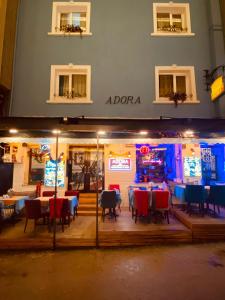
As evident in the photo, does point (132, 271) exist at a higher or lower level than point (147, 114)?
lower

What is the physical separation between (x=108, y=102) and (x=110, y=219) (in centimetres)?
423

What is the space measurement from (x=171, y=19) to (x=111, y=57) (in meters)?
2.95

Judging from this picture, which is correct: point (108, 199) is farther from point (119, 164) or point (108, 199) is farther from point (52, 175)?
point (52, 175)

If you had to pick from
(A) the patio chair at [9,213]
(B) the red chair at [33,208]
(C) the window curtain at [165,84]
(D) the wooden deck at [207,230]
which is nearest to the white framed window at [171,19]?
(C) the window curtain at [165,84]

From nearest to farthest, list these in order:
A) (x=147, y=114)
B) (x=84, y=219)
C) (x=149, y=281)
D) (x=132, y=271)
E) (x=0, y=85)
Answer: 1. (x=149, y=281)
2. (x=132, y=271)
3. (x=0, y=85)
4. (x=147, y=114)
5. (x=84, y=219)

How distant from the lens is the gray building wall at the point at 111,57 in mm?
6980

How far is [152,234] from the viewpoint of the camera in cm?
578

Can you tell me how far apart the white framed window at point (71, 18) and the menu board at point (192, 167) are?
7.04 m

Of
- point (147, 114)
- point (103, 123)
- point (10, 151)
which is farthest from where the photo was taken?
point (10, 151)

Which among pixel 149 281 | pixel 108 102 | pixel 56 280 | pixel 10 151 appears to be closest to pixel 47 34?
pixel 108 102

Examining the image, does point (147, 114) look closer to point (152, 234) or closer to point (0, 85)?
point (152, 234)

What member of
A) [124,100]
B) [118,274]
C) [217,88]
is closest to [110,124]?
[124,100]

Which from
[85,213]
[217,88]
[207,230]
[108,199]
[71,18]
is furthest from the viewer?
[85,213]

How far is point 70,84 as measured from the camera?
7297mm
